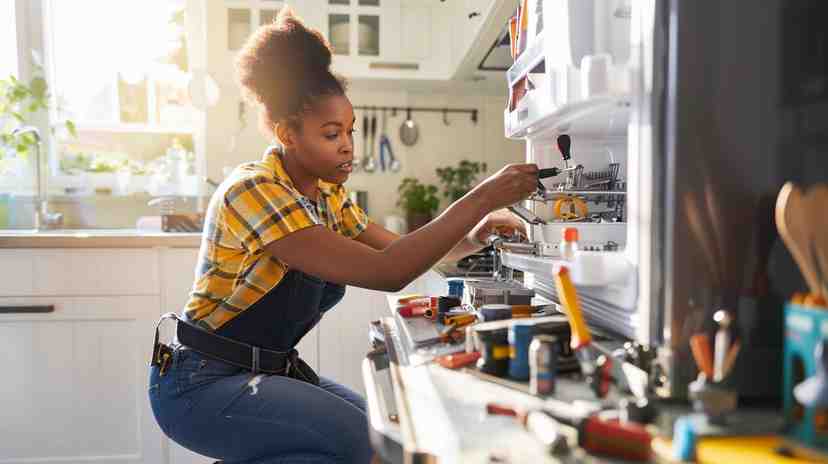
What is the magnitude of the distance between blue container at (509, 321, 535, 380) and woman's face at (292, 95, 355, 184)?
0.61 m

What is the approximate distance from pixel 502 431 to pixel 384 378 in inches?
16.3

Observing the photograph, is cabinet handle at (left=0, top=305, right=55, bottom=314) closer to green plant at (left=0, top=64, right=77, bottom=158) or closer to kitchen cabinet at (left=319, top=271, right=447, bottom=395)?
green plant at (left=0, top=64, right=77, bottom=158)

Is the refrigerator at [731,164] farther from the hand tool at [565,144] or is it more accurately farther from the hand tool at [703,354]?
the hand tool at [565,144]

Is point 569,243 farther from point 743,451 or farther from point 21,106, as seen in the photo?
point 21,106

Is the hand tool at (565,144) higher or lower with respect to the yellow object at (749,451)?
Answer: higher

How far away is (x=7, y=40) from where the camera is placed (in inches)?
102

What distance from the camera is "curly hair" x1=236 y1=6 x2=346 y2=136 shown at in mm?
1178

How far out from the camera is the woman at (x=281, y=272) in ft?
3.28

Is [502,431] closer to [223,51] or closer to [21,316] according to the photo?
[21,316]

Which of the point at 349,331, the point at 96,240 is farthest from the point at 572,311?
the point at 96,240

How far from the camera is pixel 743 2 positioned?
63 cm

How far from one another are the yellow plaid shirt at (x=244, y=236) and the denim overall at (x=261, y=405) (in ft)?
0.10

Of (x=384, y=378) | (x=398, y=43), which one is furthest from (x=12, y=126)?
(x=384, y=378)

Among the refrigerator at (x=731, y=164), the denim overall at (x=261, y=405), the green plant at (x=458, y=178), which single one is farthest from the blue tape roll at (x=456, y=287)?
the green plant at (x=458, y=178)
